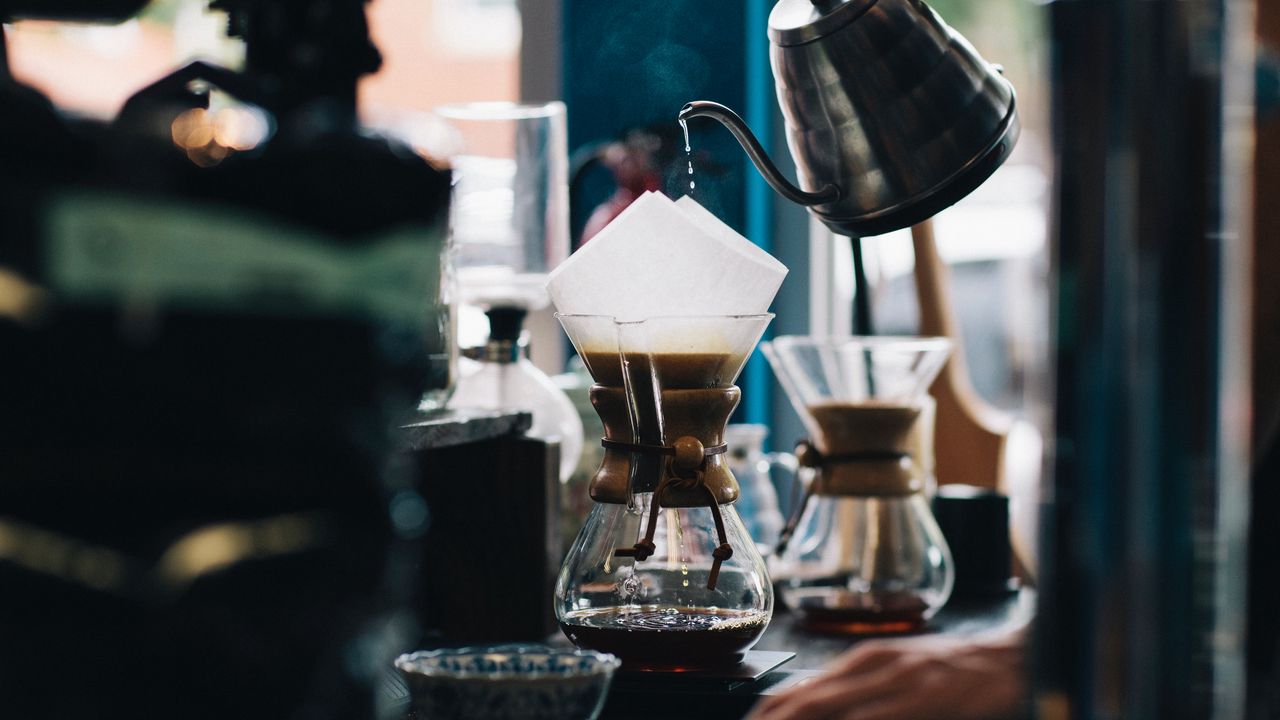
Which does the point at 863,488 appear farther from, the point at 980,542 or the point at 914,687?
the point at 914,687

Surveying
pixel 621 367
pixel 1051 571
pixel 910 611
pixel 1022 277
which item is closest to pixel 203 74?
pixel 1051 571

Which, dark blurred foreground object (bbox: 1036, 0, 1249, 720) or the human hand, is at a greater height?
dark blurred foreground object (bbox: 1036, 0, 1249, 720)

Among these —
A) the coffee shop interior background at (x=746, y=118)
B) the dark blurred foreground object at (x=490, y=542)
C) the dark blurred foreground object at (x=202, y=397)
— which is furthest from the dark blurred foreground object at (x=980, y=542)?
the dark blurred foreground object at (x=202, y=397)

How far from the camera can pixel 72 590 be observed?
0.47 meters

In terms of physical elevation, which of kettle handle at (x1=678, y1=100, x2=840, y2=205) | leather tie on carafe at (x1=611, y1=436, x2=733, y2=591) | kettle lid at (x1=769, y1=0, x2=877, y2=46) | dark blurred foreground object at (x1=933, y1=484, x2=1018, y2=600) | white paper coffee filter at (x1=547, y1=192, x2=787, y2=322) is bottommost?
dark blurred foreground object at (x1=933, y1=484, x2=1018, y2=600)

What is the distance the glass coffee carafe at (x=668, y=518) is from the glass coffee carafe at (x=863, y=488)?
1.01 feet

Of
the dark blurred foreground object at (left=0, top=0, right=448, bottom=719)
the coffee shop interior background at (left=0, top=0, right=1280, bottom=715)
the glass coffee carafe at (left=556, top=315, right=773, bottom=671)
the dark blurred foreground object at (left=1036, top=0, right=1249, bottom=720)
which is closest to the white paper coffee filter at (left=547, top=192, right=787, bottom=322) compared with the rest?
the glass coffee carafe at (left=556, top=315, right=773, bottom=671)

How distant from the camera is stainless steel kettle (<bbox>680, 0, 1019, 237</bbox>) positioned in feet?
3.36

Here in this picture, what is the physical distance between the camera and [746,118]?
92.0 inches

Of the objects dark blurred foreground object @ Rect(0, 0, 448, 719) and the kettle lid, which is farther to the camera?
the kettle lid

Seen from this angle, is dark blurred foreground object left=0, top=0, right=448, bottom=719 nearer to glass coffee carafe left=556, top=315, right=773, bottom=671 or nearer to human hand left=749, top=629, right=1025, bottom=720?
human hand left=749, top=629, right=1025, bottom=720

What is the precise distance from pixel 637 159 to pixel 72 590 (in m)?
1.35

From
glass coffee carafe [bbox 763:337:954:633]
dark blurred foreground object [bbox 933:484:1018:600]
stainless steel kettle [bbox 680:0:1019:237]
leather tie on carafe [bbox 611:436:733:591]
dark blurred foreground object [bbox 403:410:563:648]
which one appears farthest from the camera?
dark blurred foreground object [bbox 933:484:1018:600]

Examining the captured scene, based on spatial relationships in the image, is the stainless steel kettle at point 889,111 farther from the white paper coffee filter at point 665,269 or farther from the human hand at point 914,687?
the human hand at point 914,687
